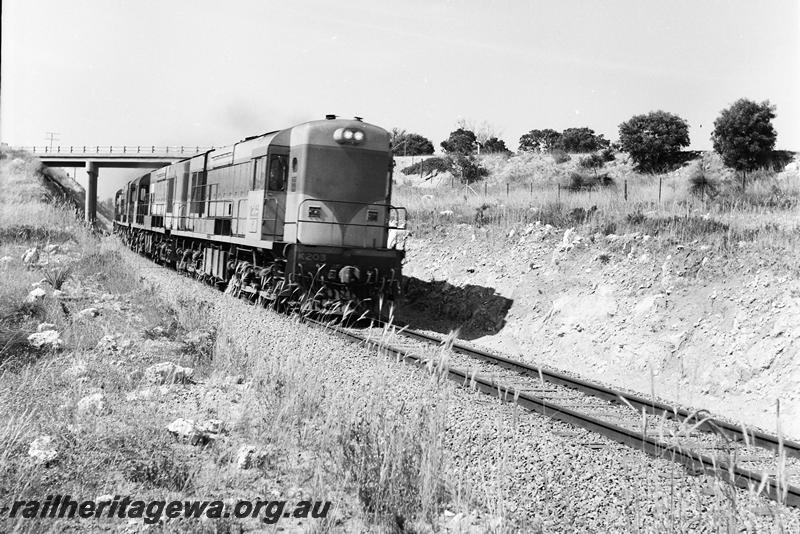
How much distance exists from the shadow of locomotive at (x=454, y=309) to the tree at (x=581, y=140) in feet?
147

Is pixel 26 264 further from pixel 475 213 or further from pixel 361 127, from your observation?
pixel 475 213

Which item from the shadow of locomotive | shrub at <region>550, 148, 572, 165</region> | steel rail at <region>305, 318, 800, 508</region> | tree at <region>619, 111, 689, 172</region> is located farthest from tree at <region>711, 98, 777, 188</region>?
steel rail at <region>305, 318, 800, 508</region>

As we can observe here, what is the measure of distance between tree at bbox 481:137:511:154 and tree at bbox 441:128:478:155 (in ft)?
A: 3.91

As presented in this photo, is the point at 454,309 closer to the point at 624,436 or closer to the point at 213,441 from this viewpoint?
the point at 624,436

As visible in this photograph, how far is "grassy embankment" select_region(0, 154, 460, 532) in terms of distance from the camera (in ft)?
13.8

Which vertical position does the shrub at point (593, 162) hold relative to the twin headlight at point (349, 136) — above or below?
above

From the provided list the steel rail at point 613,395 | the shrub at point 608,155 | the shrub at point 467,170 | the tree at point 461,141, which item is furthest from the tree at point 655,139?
→ the steel rail at point 613,395

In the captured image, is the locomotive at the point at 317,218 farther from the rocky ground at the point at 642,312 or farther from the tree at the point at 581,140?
the tree at the point at 581,140

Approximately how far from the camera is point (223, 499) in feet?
14.0

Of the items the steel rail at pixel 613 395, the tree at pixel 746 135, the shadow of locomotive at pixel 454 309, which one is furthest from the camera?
the tree at pixel 746 135

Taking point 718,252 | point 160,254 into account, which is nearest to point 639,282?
point 718,252

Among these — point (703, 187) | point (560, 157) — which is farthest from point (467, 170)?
point (703, 187)

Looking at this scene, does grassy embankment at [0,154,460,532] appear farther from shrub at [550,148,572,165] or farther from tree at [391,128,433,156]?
tree at [391,128,433,156]

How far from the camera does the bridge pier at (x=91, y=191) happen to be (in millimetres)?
53156
